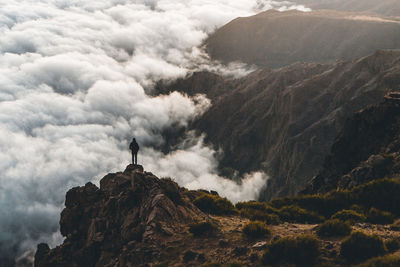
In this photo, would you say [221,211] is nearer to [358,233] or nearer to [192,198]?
[192,198]

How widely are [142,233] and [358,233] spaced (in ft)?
46.2

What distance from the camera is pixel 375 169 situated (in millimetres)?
46531

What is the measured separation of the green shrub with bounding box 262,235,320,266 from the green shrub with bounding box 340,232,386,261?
5.06 ft

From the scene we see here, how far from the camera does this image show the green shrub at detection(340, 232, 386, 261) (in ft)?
69.8

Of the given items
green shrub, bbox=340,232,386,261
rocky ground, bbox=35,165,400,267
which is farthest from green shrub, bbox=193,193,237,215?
green shrub, bbox=340,232,386,261

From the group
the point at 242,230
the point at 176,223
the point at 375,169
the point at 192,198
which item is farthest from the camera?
the point at 375,169

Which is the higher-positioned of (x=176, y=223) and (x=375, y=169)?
(x=375, y=169)

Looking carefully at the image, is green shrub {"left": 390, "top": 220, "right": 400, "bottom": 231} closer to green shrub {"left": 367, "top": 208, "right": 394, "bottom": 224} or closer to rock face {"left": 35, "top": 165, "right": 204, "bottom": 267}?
green shrub {"left": 367, "top": 208, "right": 394, "bottom": 224}

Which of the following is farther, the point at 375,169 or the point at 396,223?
the point at 375,169

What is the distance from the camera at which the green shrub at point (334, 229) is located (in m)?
24.6

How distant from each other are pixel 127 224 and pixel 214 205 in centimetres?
800

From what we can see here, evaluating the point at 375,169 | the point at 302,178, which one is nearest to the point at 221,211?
the point at 375,169

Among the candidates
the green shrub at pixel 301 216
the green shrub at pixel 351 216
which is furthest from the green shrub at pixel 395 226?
the green shrub at pixel 301 216

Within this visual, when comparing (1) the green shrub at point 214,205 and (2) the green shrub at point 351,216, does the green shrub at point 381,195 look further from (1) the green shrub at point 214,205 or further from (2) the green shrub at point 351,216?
(1) the green shrub at point 214,205
